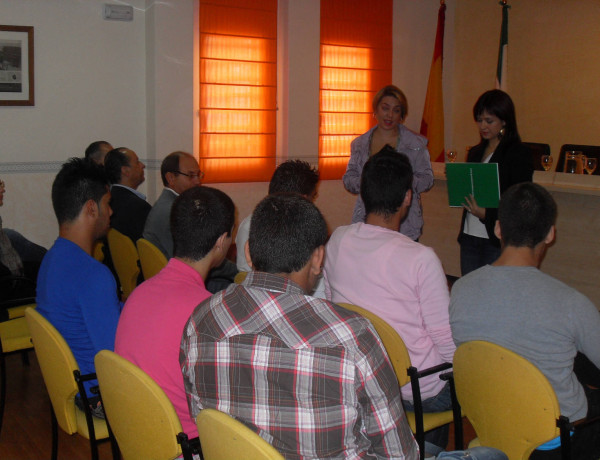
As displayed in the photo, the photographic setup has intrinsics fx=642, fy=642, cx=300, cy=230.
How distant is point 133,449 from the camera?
1788 mm

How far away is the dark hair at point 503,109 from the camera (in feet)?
11.3

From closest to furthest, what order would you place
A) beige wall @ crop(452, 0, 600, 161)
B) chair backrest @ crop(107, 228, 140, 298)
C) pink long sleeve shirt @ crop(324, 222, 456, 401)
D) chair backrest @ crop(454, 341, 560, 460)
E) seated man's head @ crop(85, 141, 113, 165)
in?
chair backrest @ crop(454, 341, 560, 460) < pink long sleeve shirt @ crop(324, 222, 456, 401) < chair backrest @ crop(107, 228, 140, 298) < seated man's head @ crop(85, 141, 113, 165) < beige wall @ crop(452, 0, 600, 161)

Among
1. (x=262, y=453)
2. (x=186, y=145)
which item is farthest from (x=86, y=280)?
(x=186, y=145)

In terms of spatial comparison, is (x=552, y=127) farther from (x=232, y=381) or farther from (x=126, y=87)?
(x=232, y=381)

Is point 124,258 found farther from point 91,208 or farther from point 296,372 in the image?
point 296,372

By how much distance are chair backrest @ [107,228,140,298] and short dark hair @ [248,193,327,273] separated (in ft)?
7.10

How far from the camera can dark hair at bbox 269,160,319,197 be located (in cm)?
311

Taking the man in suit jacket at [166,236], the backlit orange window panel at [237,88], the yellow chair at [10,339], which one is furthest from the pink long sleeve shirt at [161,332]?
the backlit orange window panel at [237,88]

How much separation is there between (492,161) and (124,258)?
212 centimetres

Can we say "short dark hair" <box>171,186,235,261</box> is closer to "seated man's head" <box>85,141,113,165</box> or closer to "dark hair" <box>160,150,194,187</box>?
"dark hair" <box>160,150,194,187</box>

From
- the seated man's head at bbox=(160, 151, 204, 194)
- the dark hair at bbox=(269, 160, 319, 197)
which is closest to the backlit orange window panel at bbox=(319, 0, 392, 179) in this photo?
the seated man's head at bbox=(160, 151, 204, 194)

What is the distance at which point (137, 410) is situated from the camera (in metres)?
1.66

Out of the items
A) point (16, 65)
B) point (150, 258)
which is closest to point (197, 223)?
point (150, 258)

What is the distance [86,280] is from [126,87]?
4.30 m
